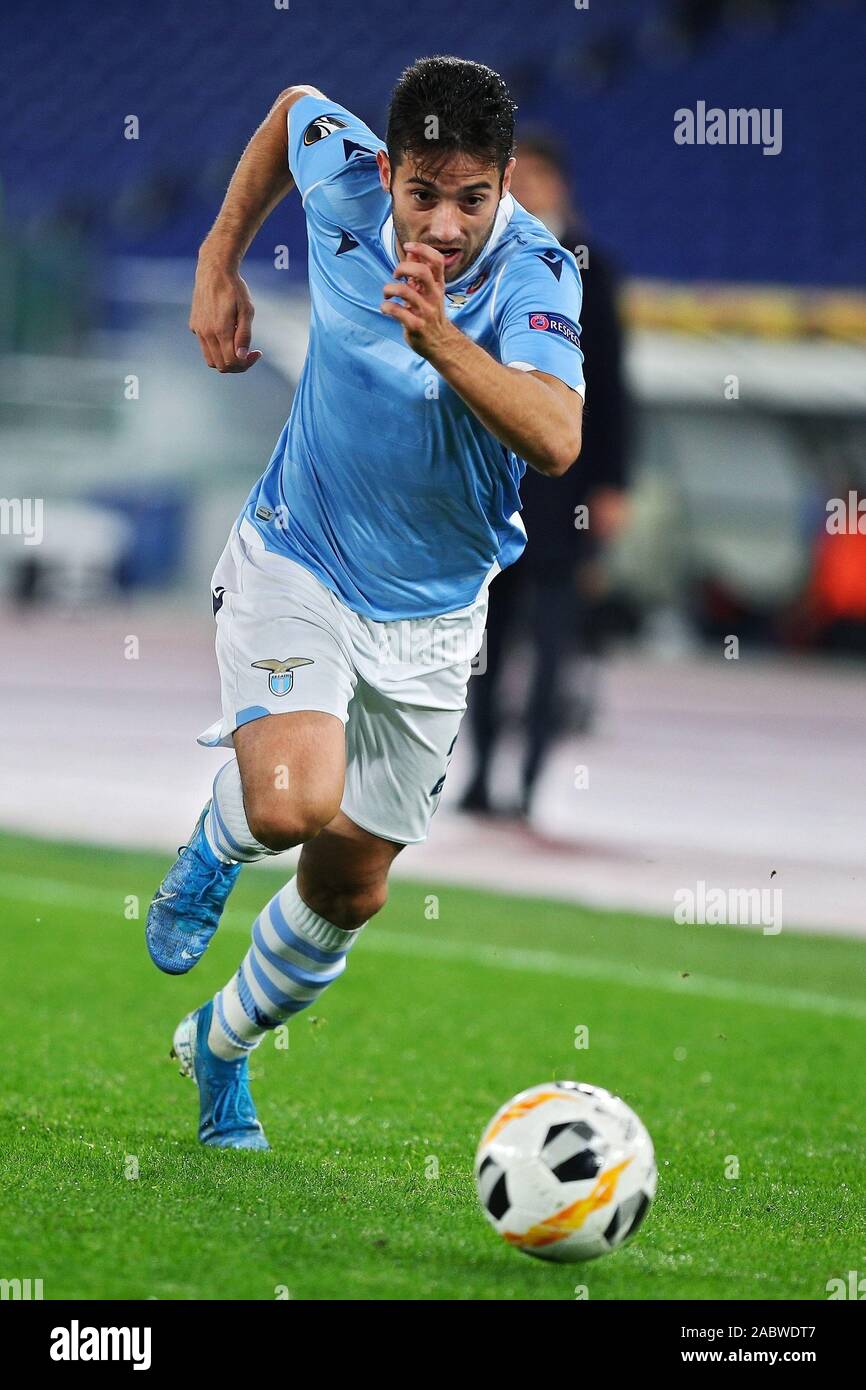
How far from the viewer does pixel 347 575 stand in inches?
156

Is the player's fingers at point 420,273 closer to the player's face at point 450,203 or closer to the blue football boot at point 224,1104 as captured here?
the player's face at point 450,203

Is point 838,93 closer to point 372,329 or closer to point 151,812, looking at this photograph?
point 151,812

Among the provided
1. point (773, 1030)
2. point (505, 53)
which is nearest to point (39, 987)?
point (773, 1030)

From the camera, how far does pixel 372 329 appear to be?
3.90 meters

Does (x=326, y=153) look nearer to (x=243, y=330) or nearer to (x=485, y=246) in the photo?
(x=243, y=330)

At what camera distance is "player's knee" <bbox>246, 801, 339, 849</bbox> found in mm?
3629

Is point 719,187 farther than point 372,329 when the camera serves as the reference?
Yes

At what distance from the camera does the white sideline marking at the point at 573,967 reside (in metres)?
6.13

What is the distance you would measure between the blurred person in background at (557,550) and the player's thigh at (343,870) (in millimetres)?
4441

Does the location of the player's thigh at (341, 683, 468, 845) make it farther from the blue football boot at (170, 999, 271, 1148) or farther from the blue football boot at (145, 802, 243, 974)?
the blue football boot at (170, 999, 271, 1148)

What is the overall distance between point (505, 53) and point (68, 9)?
230 inches

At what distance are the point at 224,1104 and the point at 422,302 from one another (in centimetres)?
184

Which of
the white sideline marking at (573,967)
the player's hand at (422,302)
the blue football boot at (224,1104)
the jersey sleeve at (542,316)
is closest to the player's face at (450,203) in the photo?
the jersey sleeve at (542,316)
